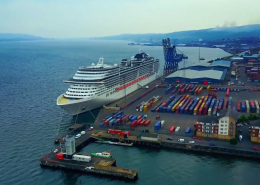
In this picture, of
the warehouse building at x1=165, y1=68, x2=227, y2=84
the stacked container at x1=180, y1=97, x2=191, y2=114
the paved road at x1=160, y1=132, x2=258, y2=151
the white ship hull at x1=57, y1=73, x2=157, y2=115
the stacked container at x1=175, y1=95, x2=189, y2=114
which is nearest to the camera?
the paved road at x1=160, y1=132, x2=258, y2=151

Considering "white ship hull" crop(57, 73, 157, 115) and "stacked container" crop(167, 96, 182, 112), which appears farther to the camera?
"stacked container" crop(167, 96, 182, 112)

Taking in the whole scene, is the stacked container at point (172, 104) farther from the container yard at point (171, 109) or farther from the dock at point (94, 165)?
the dock at point (94, 165)

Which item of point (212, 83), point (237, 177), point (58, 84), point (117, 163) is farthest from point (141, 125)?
point (58, 84)

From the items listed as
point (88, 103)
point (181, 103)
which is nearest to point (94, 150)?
point (88, 103)

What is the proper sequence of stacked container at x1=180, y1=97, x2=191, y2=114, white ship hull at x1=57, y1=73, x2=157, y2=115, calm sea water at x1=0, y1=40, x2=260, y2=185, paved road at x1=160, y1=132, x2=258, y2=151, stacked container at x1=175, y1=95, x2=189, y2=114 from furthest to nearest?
stacked container at x1=175, y1=95, x2=189, y2=114 → stacked container at x1=180, y1=97, x2=191, y2=114 → white ship hull at x1=57, y1=73, x2=157, y2=115 → paved road at x1=160, y1=132, x2=258, y2=151 → calm sea water at x1=0, y1=40, x2=260, y2=185

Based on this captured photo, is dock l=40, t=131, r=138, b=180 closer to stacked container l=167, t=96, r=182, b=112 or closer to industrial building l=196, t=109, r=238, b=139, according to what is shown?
industrial building l=196, t=109, r=238, b=139

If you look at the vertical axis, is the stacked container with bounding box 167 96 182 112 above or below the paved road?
above

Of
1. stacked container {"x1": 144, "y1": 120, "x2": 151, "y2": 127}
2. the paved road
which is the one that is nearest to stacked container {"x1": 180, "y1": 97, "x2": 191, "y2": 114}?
stacked container {"x1": 144, "y1": 120, "x2": 151, "y2": 127}

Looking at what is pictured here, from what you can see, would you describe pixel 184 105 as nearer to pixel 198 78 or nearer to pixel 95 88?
pixel 95 88
